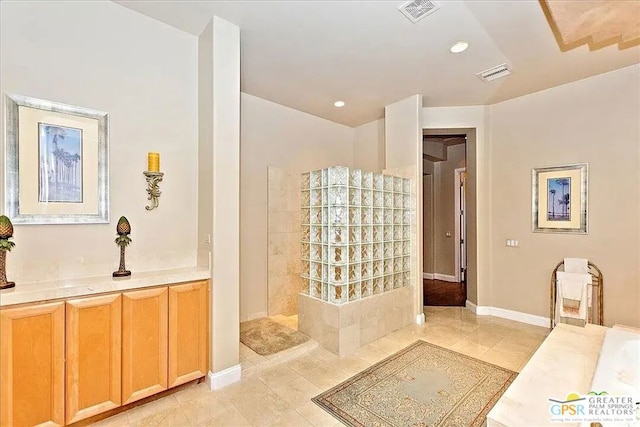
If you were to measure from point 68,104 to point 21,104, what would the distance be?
24cm

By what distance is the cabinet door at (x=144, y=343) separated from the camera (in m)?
2.08

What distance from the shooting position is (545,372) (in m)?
Answer: 1.90

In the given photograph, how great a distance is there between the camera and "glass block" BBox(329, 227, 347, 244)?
310 cm

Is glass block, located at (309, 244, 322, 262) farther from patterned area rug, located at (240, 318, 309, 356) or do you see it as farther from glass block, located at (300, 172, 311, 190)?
patterned area rug, located at (240, 318, 309, 356)

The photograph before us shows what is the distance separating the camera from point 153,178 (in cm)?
247

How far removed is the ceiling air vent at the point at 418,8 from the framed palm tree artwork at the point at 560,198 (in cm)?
262

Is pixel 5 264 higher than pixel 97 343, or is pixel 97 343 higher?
pixel 5 264

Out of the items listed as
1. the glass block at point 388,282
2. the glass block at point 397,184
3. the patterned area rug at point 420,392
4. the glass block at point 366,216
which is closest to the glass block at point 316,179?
the glass block at point 366,216

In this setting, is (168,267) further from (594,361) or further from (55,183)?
(594,361)

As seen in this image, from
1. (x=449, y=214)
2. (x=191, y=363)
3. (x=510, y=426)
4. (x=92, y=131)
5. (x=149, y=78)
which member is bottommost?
(x=191, y=363)

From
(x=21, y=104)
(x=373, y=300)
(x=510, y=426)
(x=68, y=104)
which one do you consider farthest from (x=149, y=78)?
(x=510, y=426)

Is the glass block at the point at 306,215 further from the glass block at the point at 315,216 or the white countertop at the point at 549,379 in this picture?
the white countertop at the point at 549,379

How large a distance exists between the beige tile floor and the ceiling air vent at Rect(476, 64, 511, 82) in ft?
9.65

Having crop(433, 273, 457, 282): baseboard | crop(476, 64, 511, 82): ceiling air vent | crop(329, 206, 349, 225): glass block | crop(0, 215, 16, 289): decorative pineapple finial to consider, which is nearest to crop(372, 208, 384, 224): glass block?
crop(329, 206, 349, 225): glass block
